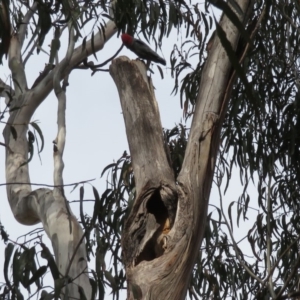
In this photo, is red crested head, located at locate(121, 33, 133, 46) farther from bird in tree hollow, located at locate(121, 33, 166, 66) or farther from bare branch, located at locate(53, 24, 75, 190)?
bare branch, located at locate(53, 24, 75, 190)

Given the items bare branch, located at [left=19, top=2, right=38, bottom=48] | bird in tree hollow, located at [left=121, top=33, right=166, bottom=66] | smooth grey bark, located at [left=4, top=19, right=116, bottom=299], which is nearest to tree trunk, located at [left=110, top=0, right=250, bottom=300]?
smooth grey bark, located at [left=4, top=19, right=116, bottom=299]

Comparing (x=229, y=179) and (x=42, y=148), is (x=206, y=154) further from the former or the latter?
(x=229, y=179)

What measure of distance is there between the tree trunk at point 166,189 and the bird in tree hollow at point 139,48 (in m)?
1.13

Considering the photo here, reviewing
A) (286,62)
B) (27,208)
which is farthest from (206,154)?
(286,62)

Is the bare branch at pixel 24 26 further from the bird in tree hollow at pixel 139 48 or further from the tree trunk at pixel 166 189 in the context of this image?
the tree trunk at pixel 166 189

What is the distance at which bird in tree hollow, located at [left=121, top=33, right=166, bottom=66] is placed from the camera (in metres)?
3.12

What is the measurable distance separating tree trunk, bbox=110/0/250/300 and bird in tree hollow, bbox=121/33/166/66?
3.70ft

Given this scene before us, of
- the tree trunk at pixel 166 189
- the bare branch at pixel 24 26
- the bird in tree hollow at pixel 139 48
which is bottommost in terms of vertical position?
the tree trunk at pixel 166 189

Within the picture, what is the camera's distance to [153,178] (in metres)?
1.76

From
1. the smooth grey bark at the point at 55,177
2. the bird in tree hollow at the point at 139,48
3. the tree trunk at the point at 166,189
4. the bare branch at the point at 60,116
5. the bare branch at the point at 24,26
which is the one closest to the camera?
the tree trunk at the point at 166,189

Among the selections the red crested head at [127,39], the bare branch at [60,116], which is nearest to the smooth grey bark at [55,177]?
the bare branch at [60,116]

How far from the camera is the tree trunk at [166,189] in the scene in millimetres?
1624

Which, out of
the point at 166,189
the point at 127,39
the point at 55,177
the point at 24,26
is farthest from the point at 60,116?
the point at 166,189

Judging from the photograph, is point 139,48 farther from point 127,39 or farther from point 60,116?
point 60,116
